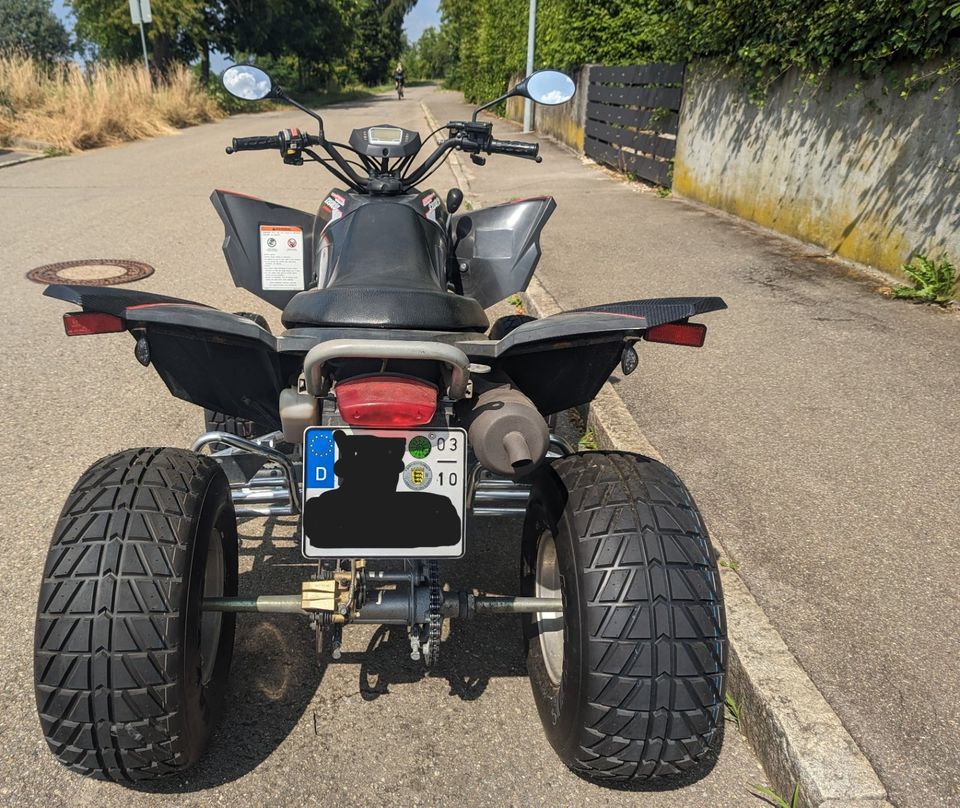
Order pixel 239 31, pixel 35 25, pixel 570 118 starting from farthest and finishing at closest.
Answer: pixel 35 25, pixel 239 31, pixel 570 118

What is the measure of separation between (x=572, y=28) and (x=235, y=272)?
13899 millimetres

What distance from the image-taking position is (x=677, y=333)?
1929 millimetres

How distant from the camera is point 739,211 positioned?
8992 millimetres

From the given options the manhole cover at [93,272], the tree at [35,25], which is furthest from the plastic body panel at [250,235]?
the tree at [35,25]

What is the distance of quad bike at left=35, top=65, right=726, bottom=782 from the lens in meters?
1.73

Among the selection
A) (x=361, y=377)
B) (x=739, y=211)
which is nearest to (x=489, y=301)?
(x=361, y=377)

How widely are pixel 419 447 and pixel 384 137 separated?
1858 mm

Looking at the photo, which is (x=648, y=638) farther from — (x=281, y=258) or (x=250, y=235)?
(x=250, y=235)

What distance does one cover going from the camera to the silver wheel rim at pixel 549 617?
219cm

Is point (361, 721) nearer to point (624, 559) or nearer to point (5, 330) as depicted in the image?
point (624, 559)

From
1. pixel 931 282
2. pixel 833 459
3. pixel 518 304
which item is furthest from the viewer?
pixel 518 304

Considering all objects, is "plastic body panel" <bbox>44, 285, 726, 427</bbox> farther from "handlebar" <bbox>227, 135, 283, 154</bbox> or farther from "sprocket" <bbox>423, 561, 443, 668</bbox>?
"handlebar" <bbox>227, 135, 283, 154</bbox>

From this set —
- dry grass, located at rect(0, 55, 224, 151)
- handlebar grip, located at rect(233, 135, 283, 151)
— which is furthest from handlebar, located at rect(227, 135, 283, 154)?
dry grass, located at rect(0, 55, 224, 151)

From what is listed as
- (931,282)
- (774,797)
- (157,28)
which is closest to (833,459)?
(774,797)
